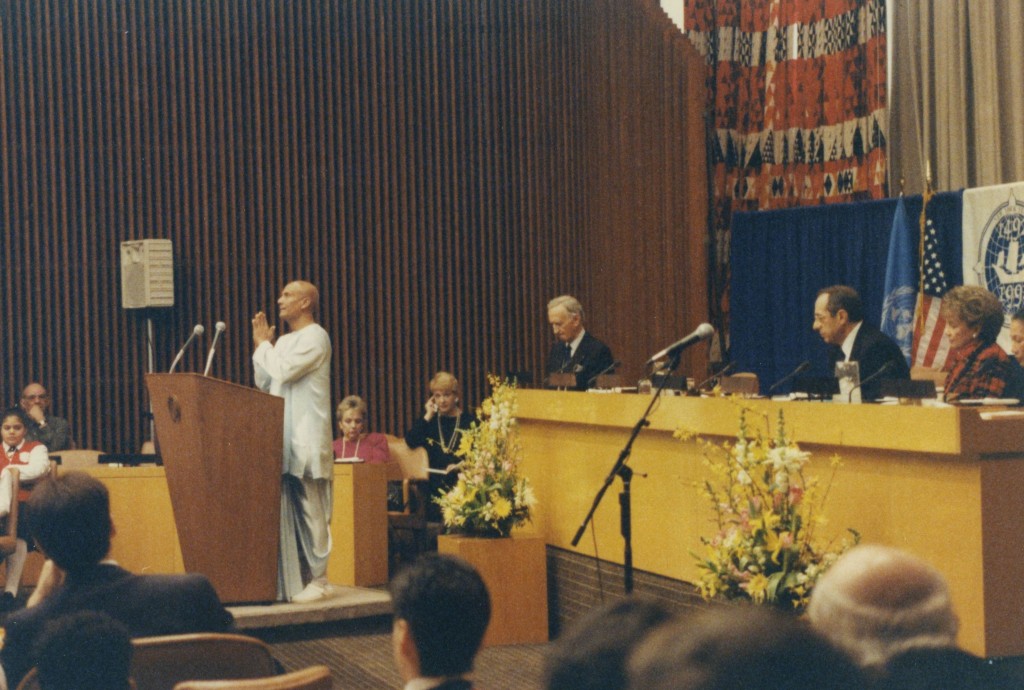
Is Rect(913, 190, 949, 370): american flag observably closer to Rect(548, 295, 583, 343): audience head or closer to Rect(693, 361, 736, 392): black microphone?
Rect(548, 295, 583, 343): audience head

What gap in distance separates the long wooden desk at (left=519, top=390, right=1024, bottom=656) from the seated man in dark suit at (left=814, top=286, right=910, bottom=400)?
71cm

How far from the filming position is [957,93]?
963 cm

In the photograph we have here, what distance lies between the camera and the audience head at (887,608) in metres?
1.93

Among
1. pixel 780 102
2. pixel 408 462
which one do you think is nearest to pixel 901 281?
Result: pixel 780 102

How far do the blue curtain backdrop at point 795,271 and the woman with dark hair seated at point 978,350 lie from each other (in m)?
4.03

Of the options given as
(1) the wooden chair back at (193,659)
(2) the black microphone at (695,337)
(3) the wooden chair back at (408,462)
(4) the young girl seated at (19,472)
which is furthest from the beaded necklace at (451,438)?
(1) the wooden chair back at (193,659)

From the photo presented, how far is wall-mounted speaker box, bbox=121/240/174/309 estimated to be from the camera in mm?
9516

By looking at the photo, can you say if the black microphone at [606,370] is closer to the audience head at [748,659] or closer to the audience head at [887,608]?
the audience head at [887,608]

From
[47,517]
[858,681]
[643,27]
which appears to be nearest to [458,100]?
[643,27]

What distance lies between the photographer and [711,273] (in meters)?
11.1

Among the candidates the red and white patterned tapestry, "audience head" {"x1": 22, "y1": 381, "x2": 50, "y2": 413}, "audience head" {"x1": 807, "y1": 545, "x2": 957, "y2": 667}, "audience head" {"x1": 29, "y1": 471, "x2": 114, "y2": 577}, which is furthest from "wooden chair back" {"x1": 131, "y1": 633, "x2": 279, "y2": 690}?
the red and white patterned tapestry

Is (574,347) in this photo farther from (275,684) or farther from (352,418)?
(275,684)

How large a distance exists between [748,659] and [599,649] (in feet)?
1.58

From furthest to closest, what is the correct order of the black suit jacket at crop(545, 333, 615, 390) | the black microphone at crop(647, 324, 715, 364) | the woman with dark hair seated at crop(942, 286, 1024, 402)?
the black suit jacket at crop(545, 333, 615, 390)
the woman with dark hair seated at crop(942, 286, 1024, 402)
the black microphone at crop(647, 324, 715, 364)
